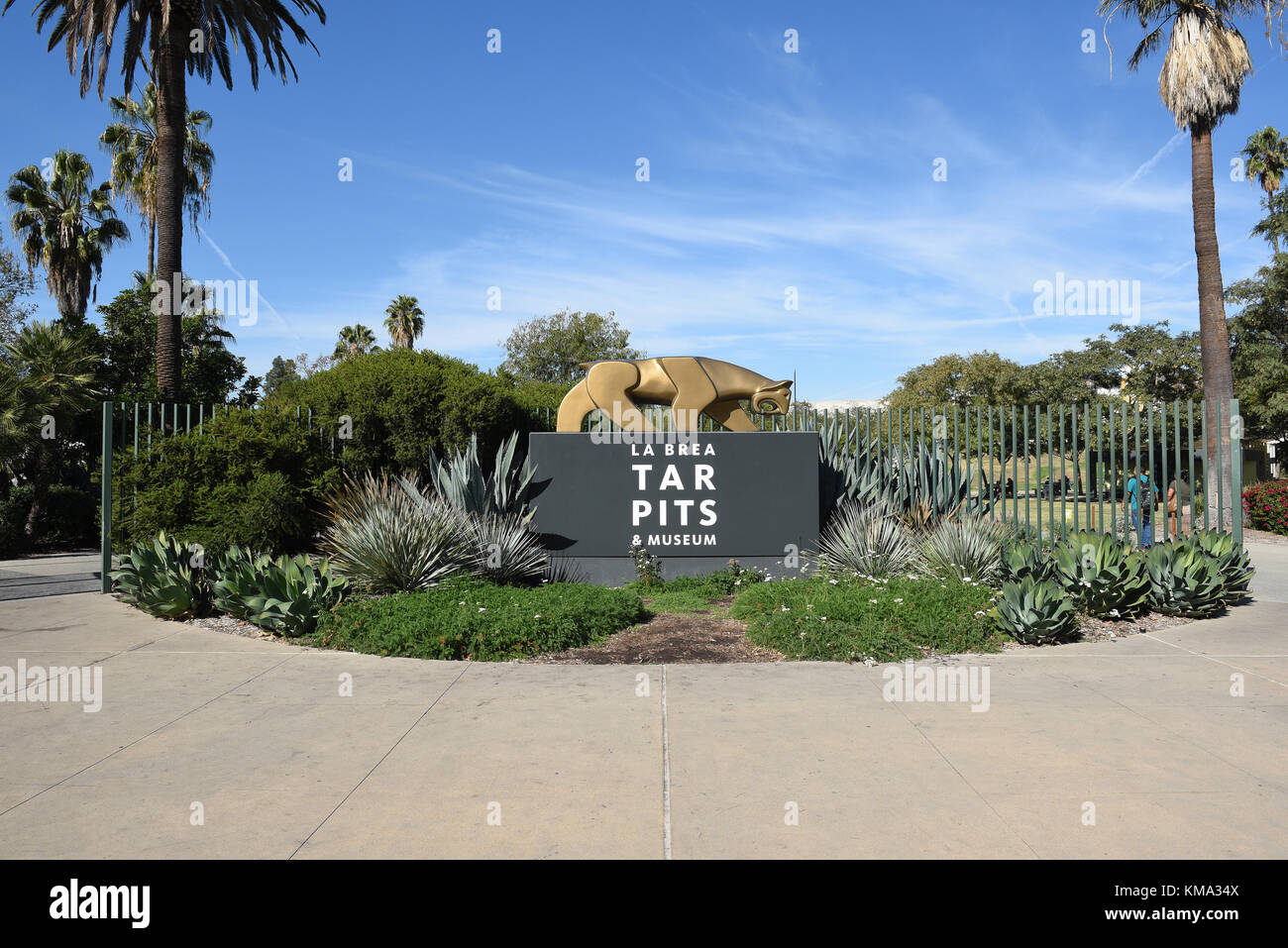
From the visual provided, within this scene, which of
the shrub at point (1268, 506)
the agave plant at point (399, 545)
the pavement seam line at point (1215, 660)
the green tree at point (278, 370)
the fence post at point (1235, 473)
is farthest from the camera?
the green tree at point (278, 370)

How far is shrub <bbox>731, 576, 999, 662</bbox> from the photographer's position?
7.63 meters

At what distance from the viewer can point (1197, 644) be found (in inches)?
324

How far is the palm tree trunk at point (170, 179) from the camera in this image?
53.3 ft

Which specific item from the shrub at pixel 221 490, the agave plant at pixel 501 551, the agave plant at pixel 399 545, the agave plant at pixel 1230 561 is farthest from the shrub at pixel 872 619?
the shrub at pixel 221 490

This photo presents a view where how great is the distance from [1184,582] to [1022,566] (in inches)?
79.2

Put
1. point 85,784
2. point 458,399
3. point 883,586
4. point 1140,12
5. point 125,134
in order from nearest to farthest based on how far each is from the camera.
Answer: point 85,784 → point 883,586 → point 458,399 → point 1140,12 → point 125,134

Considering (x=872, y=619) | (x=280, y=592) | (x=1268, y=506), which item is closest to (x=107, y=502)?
(x=280, y=592)

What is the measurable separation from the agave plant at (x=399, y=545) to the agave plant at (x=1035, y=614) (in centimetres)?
610

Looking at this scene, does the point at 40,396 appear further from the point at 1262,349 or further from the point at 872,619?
the point at 1262,349

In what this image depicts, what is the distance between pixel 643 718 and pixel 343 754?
1.95 metres

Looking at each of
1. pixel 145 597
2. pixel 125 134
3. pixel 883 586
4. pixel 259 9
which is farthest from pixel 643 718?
pixel 125 134

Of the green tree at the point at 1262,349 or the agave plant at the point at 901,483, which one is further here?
the green tree at the point at 1262,349

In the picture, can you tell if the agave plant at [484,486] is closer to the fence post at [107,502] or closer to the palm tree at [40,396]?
the fence post at [107,502]

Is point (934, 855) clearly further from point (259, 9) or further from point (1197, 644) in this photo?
point (259, 9)
